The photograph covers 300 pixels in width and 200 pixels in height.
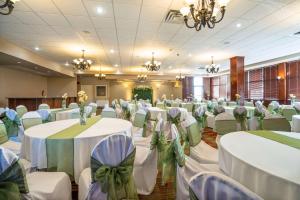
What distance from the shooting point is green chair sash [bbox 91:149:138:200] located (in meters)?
1.53


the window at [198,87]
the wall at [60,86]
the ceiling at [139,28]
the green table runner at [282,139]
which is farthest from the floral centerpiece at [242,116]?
the window at [198,87]

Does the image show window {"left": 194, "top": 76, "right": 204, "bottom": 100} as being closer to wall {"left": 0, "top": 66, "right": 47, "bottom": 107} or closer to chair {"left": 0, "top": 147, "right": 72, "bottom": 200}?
wall {"left": 0, "top": 66, "right": 47, "bottom": 107}

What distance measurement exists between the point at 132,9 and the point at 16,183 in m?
3.96

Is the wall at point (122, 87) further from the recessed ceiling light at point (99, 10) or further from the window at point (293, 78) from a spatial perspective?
the recessed ceiling light at point (99, 10)

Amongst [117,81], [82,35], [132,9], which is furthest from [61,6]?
[117,81]

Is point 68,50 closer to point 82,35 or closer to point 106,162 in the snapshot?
point 82,35

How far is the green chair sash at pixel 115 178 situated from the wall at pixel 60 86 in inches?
576

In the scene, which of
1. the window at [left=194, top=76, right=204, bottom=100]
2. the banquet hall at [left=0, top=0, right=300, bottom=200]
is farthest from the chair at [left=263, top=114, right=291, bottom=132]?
the window at [left=194, top=76, right=204, bottom=100]

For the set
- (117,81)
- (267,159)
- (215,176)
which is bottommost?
(267,159)

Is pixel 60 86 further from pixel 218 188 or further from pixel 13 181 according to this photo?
pixel 218 188

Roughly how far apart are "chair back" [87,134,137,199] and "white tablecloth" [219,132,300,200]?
881 millimetres

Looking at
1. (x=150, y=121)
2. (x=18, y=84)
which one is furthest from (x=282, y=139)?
(x=18, y=84)

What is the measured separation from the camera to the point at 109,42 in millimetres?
6887

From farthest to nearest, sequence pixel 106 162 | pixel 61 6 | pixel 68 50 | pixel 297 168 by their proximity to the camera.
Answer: pixel 68 50 < pixel 61 6 < pixel 106 162 < pixel 297 168
